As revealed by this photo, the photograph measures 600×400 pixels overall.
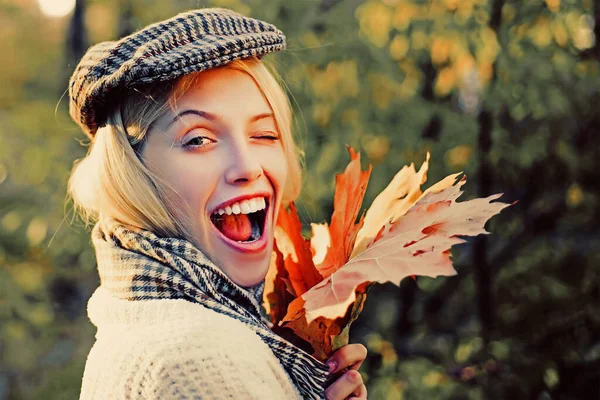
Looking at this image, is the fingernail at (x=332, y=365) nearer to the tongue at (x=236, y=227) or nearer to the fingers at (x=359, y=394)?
the fingers at (x=359, y=394)

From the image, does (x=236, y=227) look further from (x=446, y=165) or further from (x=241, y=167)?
(x=446, y=165)

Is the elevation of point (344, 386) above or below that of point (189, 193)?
below

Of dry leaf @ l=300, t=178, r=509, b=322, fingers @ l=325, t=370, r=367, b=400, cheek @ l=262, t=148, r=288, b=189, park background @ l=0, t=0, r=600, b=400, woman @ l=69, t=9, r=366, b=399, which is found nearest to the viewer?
dry leaf @ l=300, t=178, r=509, b=322

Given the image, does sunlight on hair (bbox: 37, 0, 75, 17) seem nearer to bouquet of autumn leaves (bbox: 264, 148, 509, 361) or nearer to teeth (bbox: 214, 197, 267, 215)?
bouquet of autumn leaves (bbox: 264, 148, 509, 361)

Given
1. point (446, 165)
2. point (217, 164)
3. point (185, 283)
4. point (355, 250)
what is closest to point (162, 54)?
point (217, 164)

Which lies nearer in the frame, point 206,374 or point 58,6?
point 206,374

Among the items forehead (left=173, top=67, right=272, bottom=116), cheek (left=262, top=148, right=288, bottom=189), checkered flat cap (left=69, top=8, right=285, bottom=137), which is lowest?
cheek (left=262, top=148, right=288, bottom=189)

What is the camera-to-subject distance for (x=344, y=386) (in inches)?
56.9

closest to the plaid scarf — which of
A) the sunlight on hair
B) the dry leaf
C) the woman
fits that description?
the woman

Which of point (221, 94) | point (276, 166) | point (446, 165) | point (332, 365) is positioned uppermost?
point (221, 94)

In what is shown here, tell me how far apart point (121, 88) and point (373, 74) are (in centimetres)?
196

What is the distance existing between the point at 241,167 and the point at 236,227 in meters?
0.16

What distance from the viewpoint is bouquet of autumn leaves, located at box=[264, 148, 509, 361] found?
3.87 feet

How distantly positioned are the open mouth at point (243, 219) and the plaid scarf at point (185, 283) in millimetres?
121
